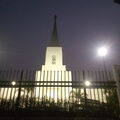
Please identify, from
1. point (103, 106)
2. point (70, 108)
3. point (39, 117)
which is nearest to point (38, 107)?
point (39, 117)

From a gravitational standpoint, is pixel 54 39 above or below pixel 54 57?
above

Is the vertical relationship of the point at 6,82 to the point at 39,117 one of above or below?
above

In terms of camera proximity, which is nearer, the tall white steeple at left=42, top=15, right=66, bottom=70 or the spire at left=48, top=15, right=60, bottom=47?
the tall white steeple at left=42, top=15, right=66, bottom=70

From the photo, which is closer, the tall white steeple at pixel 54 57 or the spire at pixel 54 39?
the tall white steeple at pixel 54 57

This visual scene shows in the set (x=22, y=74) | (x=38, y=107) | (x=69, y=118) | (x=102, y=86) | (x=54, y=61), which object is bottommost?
(x=69, y=118)

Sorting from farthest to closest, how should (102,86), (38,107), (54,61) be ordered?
(54,61)
(102,86)
(38,107)

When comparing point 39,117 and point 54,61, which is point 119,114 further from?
point 54,61

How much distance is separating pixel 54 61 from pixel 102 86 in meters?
31.6

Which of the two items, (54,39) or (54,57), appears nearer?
(54,57)

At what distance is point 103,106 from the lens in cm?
813

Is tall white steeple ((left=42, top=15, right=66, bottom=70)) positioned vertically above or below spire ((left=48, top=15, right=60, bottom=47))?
below

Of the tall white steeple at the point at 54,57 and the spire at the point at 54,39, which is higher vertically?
the spire at the point at 54,39

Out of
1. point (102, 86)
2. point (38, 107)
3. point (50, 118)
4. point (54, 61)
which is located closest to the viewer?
point (50, 118)

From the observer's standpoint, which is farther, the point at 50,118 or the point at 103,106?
the point at 103,106
